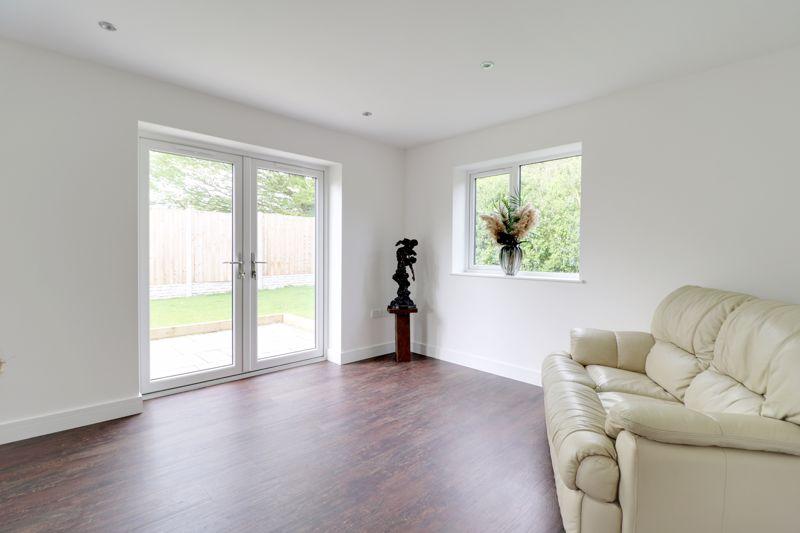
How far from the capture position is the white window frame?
351 centimetres

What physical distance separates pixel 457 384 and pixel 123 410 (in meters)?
2.67

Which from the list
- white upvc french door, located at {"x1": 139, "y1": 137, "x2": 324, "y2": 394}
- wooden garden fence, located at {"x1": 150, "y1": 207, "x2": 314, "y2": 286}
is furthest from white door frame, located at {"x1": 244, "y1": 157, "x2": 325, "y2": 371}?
wooden garden fence, located at {"x1": 150, "y1": 207, "x2": 314, "y2": 286}

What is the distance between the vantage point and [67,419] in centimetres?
257

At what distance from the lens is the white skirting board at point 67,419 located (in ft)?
7.84

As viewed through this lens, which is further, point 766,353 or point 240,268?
point 240,268

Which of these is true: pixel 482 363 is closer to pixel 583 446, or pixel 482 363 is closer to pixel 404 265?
pixel 404 265

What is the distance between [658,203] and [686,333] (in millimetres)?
1076

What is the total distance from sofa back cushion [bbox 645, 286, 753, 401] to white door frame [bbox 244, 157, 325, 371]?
10.3 ft

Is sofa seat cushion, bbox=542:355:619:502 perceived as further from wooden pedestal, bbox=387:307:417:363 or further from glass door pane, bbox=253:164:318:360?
glass door pane, bbox=253:164:318:360

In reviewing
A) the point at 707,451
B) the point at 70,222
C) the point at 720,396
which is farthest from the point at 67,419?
the point at 720,396

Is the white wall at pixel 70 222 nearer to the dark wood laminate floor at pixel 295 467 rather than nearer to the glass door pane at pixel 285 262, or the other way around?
the dark wood laminate floor at pixel 295 467

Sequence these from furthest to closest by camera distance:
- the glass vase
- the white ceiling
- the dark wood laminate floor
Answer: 1. the glass vase
2. the white ceiling
3. the dark wood laminate floor

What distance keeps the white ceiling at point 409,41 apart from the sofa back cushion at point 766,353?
1578 millimetres

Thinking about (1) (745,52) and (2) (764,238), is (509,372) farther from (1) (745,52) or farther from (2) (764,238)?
(1) (745,52)
